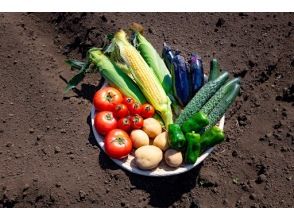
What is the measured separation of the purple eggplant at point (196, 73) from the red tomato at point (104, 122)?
79 centimetres

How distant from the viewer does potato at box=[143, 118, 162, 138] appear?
4.28 meters

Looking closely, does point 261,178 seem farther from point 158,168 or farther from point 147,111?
point 147,111

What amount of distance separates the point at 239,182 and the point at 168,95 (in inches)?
40.9

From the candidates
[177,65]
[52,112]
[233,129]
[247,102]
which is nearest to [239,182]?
[233,129]

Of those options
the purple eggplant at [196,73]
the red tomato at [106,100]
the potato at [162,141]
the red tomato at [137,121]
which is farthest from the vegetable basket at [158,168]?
the purple eggplant at [196,73]

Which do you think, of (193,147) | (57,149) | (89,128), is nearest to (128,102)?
Answer: (89,128)

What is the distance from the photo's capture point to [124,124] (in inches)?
170

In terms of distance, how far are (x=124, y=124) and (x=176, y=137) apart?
0.50 meters

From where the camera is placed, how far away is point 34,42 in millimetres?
5379

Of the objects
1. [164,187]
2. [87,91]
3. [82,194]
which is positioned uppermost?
[87,91]

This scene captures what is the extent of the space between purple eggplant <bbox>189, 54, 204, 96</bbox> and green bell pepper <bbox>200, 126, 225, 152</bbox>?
452 mm

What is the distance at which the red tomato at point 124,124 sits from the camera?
431 centimetres

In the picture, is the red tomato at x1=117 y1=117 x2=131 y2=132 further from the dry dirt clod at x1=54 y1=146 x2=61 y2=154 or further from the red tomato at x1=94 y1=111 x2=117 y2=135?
the dry dirt clod at x1=54 y1=146 x2=61 y2=154

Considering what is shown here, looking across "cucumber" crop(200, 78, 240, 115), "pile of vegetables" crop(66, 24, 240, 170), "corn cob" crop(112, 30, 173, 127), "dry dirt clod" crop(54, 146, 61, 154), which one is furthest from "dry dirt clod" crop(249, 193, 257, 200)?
"dry dirt clod" crop(54, 146, 61, 154)
